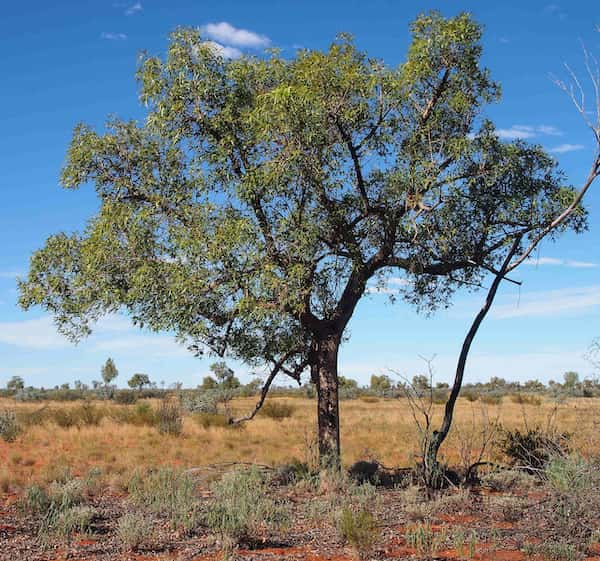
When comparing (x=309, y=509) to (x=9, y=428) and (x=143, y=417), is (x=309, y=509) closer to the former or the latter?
(x=9, y=428)

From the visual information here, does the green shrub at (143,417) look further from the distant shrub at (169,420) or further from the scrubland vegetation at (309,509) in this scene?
the scrubland vegetation at (309,509)

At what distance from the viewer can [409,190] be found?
13031 mm

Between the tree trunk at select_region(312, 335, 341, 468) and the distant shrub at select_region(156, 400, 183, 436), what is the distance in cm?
1350

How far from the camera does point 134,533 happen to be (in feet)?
31.2

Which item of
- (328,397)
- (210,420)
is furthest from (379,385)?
(328,397)

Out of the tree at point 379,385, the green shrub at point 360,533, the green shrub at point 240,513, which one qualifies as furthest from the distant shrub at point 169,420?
the tree at point 379,385

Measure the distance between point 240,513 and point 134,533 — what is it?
5.16 feet

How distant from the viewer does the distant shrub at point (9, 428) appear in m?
25.6

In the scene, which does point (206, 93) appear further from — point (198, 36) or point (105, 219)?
point (105, 219)

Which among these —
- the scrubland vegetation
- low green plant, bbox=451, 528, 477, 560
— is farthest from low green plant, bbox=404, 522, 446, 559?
low green plant, bbox=451, 528, 477, 560

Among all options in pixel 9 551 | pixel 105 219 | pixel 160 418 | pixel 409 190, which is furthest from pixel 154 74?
pixel 160 418

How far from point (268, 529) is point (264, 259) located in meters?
4.71

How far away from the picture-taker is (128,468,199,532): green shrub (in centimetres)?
1083

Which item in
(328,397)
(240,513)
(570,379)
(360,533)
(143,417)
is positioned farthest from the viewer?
(570,379)
